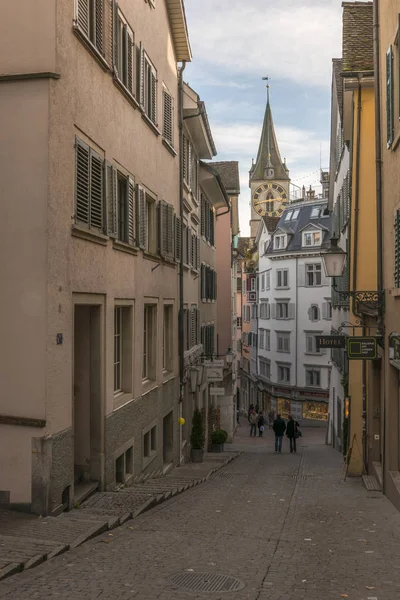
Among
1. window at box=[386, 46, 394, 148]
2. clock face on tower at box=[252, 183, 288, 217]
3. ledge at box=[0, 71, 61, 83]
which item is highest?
clock face on tower at box=[252, 183, 288, 217]

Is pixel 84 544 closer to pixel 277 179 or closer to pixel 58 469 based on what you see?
pixel 58 469

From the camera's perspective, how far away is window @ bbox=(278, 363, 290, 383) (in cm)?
5841

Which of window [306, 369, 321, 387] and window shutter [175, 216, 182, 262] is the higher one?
window shutter [175, 216, 182, 262]

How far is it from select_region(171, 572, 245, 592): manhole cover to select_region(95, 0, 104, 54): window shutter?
813 centimetres

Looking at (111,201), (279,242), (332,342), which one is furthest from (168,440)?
(279,242)

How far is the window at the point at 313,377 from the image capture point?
5553cm

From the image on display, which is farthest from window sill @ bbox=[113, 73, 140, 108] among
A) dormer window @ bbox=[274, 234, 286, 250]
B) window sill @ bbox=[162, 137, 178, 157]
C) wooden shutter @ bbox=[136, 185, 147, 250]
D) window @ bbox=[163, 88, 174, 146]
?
dormer window @ bbox=[274, 234, 286, 250]

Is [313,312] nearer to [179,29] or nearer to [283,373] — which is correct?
[283,373]

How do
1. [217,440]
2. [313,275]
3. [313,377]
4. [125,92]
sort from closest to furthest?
[125,92]
[217,440]
[313,377]
[313,275]

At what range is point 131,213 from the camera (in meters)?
14.6

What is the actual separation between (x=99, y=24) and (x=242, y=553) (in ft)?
27.2

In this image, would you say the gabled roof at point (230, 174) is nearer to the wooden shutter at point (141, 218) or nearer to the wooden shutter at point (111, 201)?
the wooden shutter at point (141, 218)

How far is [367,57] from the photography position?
18328mm

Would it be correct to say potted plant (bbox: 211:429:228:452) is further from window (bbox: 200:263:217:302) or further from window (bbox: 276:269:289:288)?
window (bbox: 276:269:289:288)
